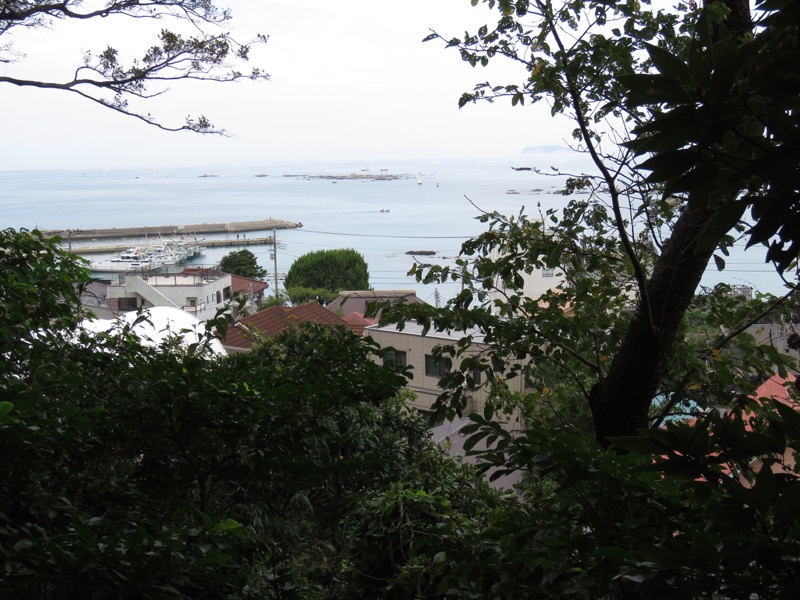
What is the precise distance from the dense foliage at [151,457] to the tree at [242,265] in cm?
2187

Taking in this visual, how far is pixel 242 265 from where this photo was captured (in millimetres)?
24844

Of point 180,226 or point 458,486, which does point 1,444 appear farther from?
point 180,226

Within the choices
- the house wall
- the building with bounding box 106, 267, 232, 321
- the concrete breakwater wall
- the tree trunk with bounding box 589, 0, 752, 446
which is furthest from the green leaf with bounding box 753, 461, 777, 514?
the concrete breakwater wall

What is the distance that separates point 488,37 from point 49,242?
207cm

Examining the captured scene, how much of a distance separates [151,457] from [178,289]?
12542 mm

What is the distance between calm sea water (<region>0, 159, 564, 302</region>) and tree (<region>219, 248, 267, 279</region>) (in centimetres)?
87

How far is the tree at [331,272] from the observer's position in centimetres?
2317

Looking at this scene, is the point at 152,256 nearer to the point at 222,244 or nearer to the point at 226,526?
the point at 222,244

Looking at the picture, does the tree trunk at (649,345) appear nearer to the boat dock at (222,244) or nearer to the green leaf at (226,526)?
the green leaf at (226,526)

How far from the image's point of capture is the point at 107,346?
282 cm

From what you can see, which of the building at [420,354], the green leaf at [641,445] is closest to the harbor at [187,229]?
the building at [420,354]

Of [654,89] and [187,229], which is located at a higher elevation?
[654,89]

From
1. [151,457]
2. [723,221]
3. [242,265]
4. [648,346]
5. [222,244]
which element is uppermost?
[723,221]

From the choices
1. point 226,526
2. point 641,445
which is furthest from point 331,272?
point 641,445
